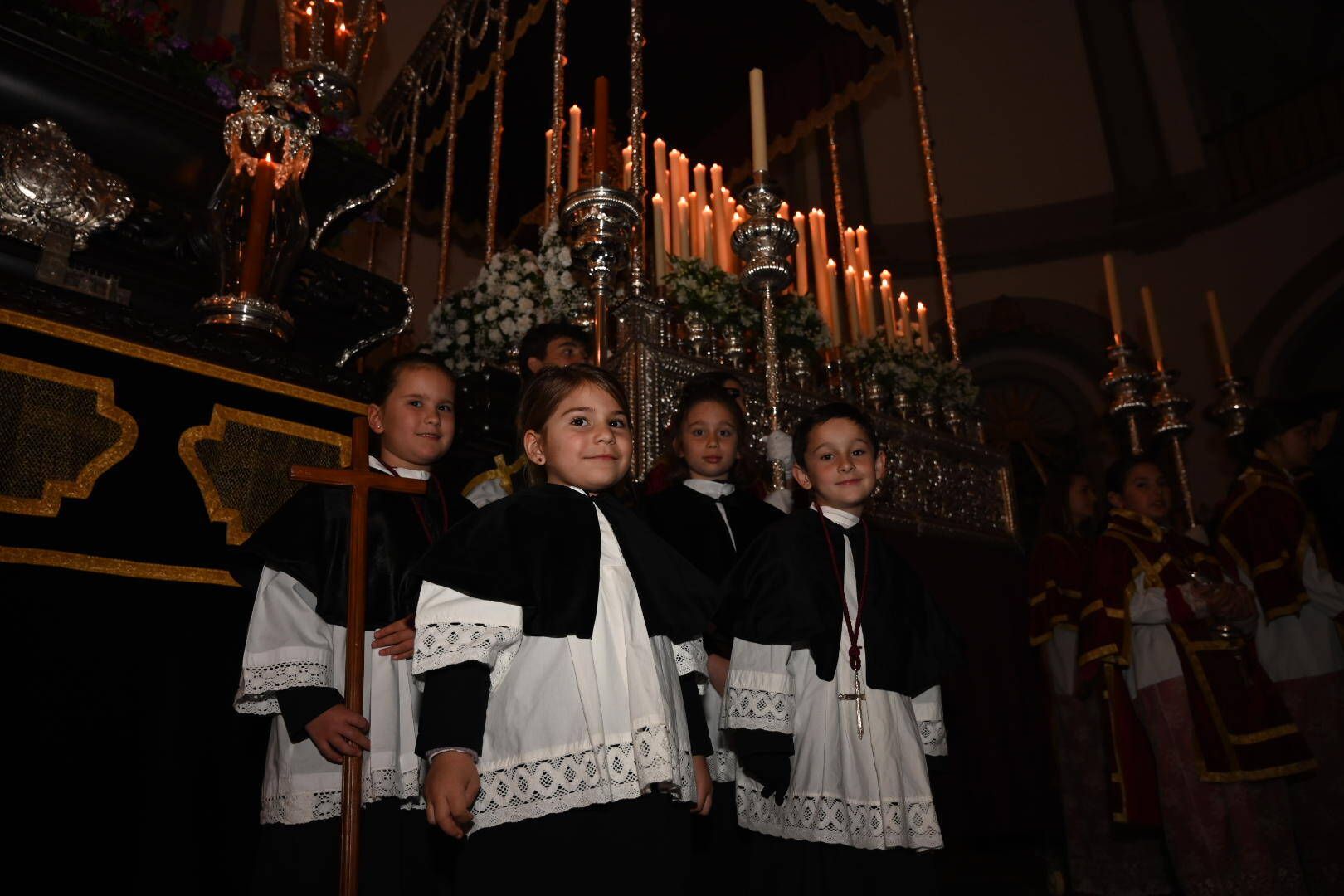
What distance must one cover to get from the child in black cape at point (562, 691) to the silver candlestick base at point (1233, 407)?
14.0ft

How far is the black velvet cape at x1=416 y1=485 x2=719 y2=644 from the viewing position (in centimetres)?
180

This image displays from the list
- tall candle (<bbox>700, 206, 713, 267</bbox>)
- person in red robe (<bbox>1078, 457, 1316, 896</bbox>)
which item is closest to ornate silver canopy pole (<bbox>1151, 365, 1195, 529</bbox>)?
person in red robe (<bbox>1078, 457, 1316, 896</bbox>)

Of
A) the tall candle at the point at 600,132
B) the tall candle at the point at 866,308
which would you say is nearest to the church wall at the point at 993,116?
the tall candle at the point at 866,308

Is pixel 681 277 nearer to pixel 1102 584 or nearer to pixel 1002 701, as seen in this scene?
pixel 1102 584

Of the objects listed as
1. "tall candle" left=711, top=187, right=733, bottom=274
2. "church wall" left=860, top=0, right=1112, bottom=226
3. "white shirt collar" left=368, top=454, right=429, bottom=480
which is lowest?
"white shirt collar" left=368, top=454, right=429, bottom=480

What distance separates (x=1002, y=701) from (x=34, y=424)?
14.4ft

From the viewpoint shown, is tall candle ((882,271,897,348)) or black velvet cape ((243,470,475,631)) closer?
black velvet cape ((243,470,475,631))

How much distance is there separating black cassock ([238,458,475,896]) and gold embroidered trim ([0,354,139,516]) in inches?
16.3

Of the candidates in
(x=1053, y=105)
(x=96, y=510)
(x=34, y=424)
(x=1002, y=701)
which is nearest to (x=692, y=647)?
(x=96, y=510)

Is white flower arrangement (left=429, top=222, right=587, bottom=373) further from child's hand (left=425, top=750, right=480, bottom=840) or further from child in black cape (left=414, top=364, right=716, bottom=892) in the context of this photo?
child's hand (left=425, top=750, right=480, bottom=840)

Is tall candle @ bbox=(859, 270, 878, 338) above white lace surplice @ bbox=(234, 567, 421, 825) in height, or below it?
above

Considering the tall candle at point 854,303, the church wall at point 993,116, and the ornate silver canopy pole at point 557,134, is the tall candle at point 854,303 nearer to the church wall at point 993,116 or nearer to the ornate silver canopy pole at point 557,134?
the ornate silver canopy pole at point 557,134

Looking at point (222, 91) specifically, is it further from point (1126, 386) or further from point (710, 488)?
point (1126, 386)

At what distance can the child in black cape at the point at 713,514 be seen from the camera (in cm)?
287
